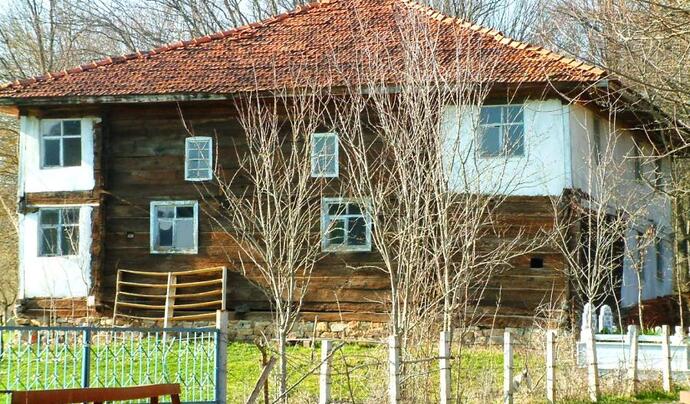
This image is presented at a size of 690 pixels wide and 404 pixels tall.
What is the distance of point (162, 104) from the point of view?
2362 cm

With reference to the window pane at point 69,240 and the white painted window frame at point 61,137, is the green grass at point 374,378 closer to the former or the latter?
the window pane at point 69,240

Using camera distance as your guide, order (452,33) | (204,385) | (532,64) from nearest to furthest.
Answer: (204,385)
(532,64)
(452,33)

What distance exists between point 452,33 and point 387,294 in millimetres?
5443

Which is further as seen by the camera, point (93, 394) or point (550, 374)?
point (550, 374)

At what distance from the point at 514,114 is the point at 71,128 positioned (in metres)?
9.22

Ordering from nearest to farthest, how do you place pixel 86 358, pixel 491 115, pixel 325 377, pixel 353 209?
pixel 86 358, pixel 325 377, pixel 491 115, pixel 353 209

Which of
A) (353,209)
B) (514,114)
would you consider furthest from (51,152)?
(514,114)

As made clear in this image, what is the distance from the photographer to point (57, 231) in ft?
79.5

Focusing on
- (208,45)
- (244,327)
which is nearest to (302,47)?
(208,45)

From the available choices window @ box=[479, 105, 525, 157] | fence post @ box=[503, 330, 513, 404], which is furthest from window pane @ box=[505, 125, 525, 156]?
fence post @ box=[503, 330, 513, 404]

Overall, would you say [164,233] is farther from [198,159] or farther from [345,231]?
[345,231]

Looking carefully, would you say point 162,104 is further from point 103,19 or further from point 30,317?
point 103,19

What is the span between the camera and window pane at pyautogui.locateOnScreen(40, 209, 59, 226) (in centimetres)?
2431

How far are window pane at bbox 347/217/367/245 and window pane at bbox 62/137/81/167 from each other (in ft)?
19.5
